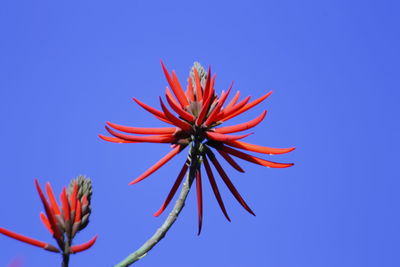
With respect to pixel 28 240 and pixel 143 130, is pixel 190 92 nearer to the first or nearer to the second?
pixel 143 130

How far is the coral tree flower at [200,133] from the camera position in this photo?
2139mm

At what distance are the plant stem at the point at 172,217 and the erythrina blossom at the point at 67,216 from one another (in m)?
0.14

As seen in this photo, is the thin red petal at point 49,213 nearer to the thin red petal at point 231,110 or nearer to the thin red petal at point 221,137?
the thin red petal at point 221,137

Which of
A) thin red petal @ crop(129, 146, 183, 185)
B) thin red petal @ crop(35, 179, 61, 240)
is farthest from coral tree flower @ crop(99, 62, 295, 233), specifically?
thin red petal @ crop(35, 179, 61, 240)

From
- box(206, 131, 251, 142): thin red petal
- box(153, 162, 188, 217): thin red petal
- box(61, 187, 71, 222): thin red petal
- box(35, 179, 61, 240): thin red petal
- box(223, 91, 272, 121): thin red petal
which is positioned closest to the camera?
box(35, 179, 61, 240): thin red petal

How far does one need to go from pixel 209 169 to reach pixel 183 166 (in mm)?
124

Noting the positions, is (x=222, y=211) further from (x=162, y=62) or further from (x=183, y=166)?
(x=162, y=62)

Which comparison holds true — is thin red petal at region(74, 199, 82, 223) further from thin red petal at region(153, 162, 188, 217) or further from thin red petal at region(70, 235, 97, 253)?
thin red petal at region(153, 162, 188, 217)

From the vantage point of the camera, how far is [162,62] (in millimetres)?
2205

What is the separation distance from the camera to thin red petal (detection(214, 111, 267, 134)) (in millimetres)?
2078

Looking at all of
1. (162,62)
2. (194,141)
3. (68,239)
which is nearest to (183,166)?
(194,141)

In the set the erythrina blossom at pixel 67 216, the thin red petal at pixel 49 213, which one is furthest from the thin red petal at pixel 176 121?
the thin red petal at pixel 49 213

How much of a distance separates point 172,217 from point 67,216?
36cm

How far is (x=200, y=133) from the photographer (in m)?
2.23
